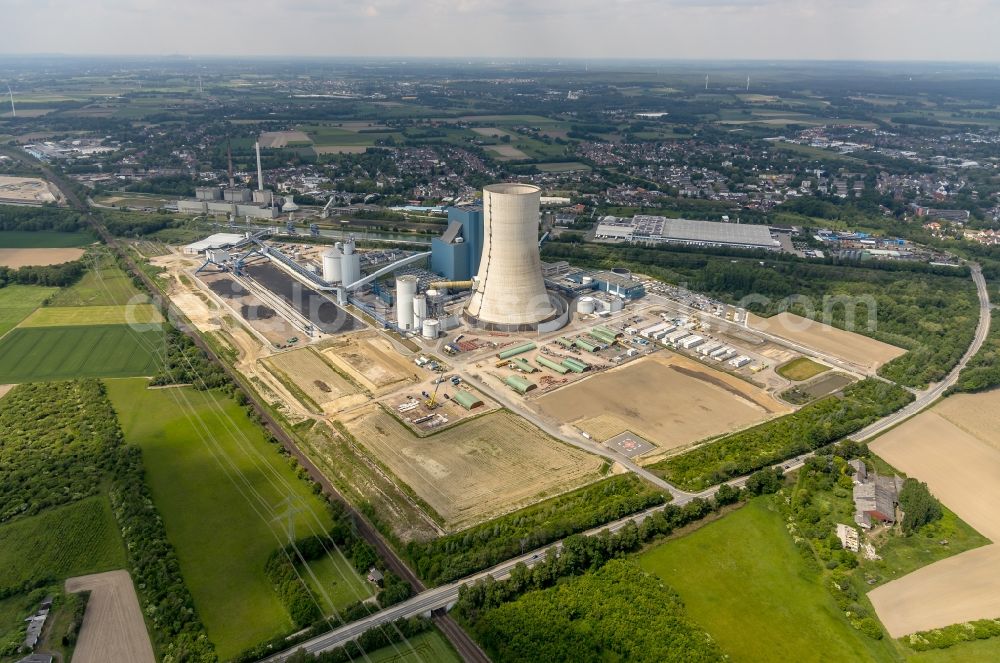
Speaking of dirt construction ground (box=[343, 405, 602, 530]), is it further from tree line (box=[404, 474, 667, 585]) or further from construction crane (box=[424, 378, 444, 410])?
construction crane (box=[424, 378, 444, 410])

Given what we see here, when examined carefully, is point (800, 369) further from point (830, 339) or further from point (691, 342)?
point (691, 342)

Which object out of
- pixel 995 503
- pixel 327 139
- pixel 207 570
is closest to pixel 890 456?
pixel 995 503

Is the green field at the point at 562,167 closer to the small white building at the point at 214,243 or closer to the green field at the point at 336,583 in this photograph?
the small white building at the point at 214,243

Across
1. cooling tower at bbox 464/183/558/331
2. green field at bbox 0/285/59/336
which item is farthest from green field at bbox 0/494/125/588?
cooling tower at bbox 464/183/558/331

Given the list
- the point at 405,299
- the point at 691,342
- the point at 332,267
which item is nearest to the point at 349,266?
the point at 332,267

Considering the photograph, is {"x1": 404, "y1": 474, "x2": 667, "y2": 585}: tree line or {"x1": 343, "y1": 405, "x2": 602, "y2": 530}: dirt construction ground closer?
{"x1": 404, "y1": 474, "x2": 667, "y2": 585}: tree line
